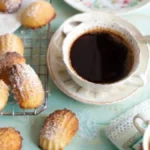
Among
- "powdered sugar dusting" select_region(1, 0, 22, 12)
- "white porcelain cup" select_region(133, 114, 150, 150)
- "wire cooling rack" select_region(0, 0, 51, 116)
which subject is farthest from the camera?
"powdered sugar dusting" select_region(1, 0, 22, 12)

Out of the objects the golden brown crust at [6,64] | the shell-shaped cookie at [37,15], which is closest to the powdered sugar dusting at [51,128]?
the golden brown crust at [6,64]

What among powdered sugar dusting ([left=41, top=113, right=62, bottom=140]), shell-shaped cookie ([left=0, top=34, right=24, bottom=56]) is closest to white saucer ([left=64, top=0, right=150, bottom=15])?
shell-shaped cookie ([left=0, top=34, right=24, bottom=56])

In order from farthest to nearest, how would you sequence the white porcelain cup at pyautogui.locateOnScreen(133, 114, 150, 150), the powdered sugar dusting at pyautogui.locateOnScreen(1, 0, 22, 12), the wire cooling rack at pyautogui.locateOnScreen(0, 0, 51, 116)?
the powdered sugar dusting at pyautogui.locateOnScreen(1, 0, 22, 12), the wire cooling rack at pyautogui.locateOnScreen(0, 0, 51, 116), the white porcelain cup at pyautogui.locateOnScreen(133, 114, 150, 150)

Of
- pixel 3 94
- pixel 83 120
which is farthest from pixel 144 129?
pixel 3 94

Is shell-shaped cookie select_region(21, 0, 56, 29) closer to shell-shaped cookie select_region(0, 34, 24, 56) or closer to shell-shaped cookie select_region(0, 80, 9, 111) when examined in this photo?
shell-shaped cookie select_region(0, 34, 24, 56)

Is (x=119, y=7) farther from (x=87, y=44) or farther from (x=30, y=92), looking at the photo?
(x=30, y=92)

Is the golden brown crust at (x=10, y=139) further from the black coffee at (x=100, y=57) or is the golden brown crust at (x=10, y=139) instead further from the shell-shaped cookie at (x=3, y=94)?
the black coffee at (x=100, y=57)
